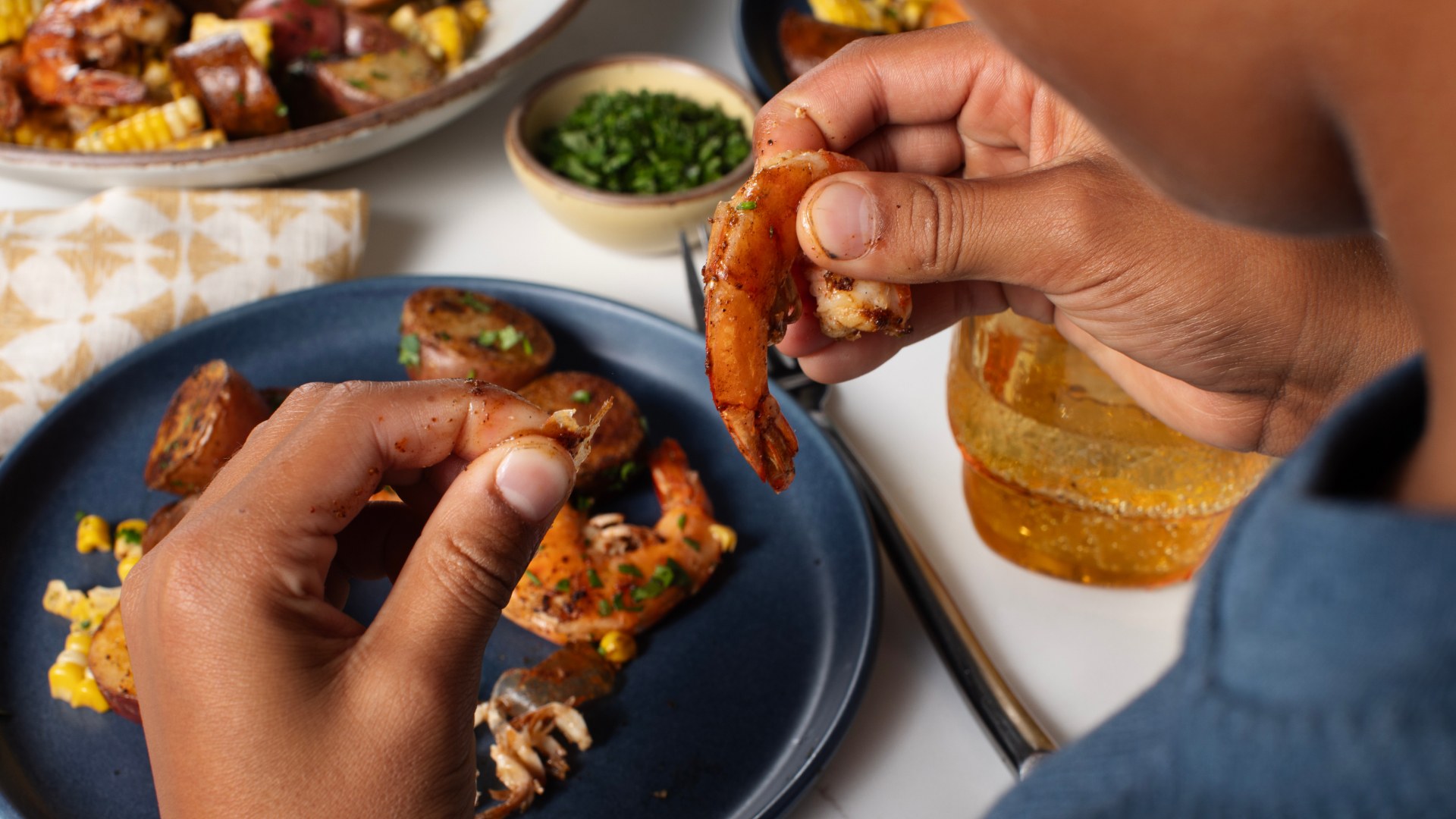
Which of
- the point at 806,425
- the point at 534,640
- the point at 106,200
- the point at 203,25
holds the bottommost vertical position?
the point at 534,640

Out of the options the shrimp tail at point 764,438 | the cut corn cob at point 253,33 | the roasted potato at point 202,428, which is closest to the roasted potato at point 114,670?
the roasted potato at point 202,428

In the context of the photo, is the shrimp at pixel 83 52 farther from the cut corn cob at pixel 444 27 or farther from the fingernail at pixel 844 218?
the fingernail at pixel 844 218

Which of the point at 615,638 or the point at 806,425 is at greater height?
the point at 806,425

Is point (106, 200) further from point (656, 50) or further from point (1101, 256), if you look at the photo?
point (1101, 256)

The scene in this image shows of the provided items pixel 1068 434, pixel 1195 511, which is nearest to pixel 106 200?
pixel 1068 434

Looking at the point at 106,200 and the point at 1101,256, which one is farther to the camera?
the point at 106,200

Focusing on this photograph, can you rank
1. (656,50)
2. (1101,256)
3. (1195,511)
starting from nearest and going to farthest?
(1101,256) → (1195,511) → (656,50)

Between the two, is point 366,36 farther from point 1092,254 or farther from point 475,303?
point 1092,254

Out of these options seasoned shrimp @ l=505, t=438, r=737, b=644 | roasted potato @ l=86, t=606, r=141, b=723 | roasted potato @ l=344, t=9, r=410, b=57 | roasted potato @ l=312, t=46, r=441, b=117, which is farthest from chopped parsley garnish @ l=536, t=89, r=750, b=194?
roasted potato @ l=86, t=606, r=141, b=723

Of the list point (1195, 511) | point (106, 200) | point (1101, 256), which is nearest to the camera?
point (1101, 256)
